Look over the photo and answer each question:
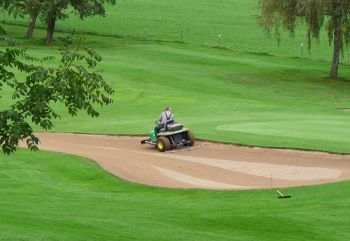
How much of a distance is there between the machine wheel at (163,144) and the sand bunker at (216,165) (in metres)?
0.26

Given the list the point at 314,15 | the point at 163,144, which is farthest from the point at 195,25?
the point at 163,144

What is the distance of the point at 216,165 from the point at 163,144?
3214 millimetres

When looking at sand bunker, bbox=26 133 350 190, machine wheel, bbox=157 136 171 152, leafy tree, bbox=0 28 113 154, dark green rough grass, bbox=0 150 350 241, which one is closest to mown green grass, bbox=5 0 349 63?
machine wheel, bbox=157 136 171 152

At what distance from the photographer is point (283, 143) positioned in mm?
28016

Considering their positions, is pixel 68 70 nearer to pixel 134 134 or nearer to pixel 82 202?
pixel 82 202

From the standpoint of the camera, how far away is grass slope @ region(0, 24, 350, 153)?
31.1 meters

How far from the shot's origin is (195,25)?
91688 millimetres

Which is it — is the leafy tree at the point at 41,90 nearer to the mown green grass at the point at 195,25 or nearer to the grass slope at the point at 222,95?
Answer: the grass slope at the point at 222,95

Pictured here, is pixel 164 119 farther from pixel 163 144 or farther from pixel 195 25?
pixel 195 25

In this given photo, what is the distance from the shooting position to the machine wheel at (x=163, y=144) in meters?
28.9

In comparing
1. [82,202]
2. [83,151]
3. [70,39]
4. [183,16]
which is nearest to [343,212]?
[82,202]

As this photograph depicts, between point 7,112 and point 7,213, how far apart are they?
18.3 feet

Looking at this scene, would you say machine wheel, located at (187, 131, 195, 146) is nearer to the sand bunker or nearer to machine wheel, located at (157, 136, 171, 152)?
the sand bunker

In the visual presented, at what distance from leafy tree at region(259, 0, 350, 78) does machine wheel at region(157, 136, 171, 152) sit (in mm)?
28728
